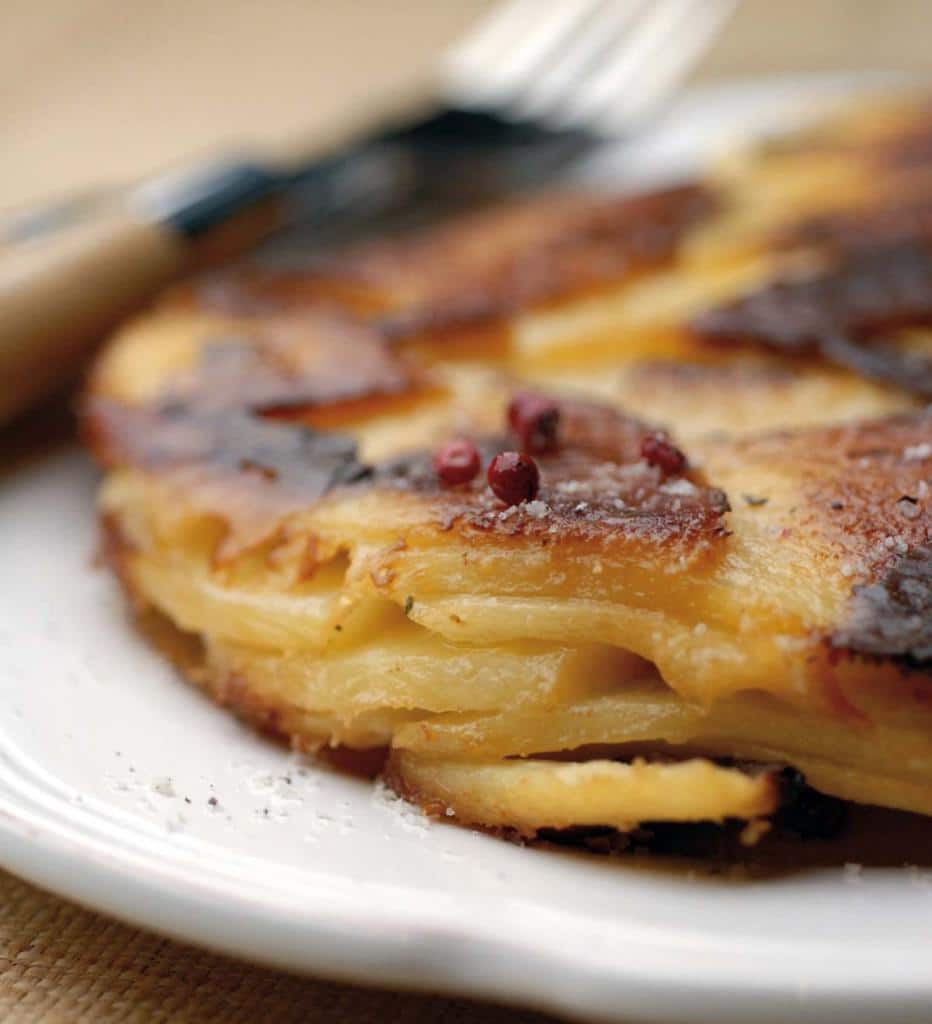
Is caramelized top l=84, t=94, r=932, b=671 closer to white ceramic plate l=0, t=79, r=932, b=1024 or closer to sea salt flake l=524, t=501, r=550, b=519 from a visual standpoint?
sea salt flake l=524, t=501, r=550, b=519

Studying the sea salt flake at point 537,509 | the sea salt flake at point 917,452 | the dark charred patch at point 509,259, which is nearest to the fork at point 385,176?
the dark charred patch at point 509,259

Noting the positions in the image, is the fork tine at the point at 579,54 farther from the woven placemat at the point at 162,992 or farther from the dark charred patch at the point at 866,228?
the woven placemat at the point at 162,992

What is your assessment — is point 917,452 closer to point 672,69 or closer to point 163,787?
point 163,787

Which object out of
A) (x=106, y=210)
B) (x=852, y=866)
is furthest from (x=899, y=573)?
(x=106, y=210)

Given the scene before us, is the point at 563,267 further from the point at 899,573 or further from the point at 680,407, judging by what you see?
the point at 899,573

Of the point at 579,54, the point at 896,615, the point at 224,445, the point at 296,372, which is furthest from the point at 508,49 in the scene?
the point at 896,615

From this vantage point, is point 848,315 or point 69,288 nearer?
point 848,315

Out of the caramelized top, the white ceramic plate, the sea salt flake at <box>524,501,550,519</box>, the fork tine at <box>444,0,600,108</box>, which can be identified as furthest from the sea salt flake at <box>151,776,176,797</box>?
the fork tine at <box>444,0,600,108</box>
